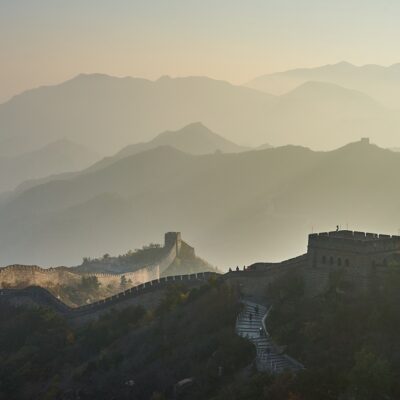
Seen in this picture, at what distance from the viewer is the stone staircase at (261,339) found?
1635 inches

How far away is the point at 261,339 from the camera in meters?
45.3

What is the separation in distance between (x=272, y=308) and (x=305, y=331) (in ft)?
18.9

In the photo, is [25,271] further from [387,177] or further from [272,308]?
[387,177]

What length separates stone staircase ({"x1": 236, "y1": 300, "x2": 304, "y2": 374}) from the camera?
41531mm

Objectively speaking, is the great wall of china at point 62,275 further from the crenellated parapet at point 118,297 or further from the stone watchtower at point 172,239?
the crenellated parapet at point 118,297

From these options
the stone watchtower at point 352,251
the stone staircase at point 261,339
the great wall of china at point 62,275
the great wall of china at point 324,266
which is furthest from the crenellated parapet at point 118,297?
the stone watchtower at point 352,251

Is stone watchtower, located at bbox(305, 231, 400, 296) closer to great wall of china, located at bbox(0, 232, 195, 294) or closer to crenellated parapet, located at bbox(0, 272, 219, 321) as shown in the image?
crenellated parapet, located at bbox(0, 272, 219, 321)

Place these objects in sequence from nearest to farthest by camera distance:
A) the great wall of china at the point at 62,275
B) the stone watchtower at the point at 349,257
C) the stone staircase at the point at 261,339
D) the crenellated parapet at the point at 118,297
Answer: the stone staircase at the point at 261,339 → the stone watchtower at the point at 349,257 → the crenellated parapet at the point at 118,297 → the great wall of china at the point at 62,275

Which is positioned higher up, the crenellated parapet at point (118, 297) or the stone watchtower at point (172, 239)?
the stone watchtower at point (172, 239)

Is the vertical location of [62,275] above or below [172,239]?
below

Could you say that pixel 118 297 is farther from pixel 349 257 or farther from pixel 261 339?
pixel 349 257

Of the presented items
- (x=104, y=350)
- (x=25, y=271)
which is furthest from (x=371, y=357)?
(x=25, y=271)

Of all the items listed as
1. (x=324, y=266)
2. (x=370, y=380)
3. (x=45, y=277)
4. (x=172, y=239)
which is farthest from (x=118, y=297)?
(x=172, y=239)

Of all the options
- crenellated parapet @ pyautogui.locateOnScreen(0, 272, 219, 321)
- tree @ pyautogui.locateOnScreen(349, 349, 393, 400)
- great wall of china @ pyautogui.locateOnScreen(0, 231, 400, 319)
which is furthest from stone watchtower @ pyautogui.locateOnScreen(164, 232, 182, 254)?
tree @ pyautogui.locateOnScreen(349, 349, 393, 400)
